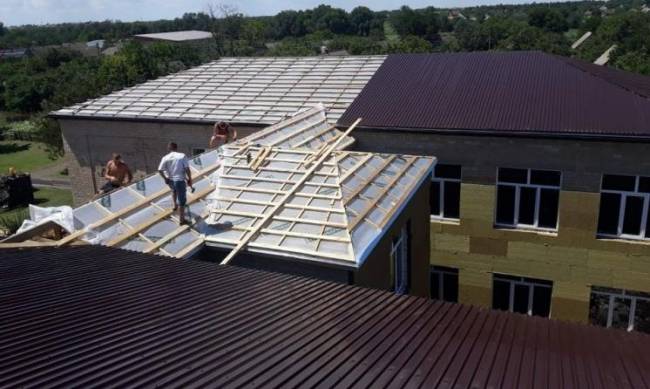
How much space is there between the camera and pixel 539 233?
59.5 ft

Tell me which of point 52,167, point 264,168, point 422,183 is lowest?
point 52,167

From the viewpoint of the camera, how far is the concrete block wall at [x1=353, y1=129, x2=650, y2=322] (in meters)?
16.9

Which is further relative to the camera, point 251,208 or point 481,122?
point 481,122

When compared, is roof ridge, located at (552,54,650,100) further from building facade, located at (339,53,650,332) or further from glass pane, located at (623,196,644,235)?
glass pane, located at (623,196,644,235)

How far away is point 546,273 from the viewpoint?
18.4 meters

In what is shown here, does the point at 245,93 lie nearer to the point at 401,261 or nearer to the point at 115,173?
the point at 115,173

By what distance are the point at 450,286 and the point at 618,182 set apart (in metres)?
6.72

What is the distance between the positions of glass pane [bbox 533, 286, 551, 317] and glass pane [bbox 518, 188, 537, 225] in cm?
245

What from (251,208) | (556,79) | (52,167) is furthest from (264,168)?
(52,167)

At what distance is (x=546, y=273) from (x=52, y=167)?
4647cm

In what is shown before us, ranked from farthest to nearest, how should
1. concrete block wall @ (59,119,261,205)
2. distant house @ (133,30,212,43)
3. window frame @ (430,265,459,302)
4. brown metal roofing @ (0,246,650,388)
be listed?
distant house @ (133,30,212,43)
concrete block wall @ (59,119,261,205)
window frame @ (430,265,459,302)
brown metal roofing @ (0,246,650,388)

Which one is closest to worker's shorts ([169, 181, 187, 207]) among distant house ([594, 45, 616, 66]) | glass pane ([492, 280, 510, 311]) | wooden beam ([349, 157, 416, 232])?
wooden beam ([349, 157, 416, 232])

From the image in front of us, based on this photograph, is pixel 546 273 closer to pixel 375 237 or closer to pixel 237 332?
pixel 375 237

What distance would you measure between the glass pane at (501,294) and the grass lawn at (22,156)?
4544cm
